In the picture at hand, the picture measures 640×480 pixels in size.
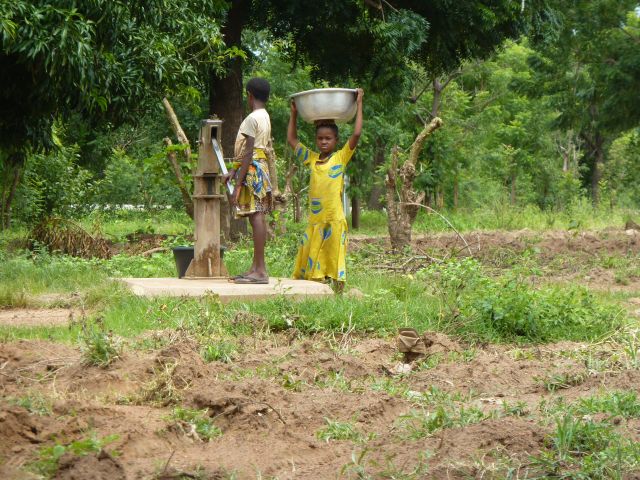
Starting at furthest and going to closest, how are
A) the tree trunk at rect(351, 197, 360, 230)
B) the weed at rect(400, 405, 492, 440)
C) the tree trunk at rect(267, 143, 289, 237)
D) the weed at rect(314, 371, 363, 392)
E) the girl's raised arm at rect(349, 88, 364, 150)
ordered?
the tree trunk at rect(351, 197, 360, 230) → the tree trunk at rect(267, 143, 289, 237) → the girl's raised arm at rect(349, 88, 364, 150) → the weed at rect(314, 371, 363, 392) → the weed at rect(400, 405, 492, 440)

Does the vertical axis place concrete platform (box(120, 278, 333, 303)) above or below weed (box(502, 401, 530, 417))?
above

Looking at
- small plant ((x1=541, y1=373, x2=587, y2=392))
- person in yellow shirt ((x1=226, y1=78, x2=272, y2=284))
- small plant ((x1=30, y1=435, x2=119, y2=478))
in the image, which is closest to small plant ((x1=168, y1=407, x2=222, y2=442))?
small plant ((x1=30, y1=435, x2=119, y2=478))

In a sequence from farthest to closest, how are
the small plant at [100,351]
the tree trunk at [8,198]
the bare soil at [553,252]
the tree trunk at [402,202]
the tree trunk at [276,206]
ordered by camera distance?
the tree trunk at [8,198]
the tree trunk at [276,206]
the tree trunk at [402,202]
the bare soil at [553,252]
the small plant at [100,351]

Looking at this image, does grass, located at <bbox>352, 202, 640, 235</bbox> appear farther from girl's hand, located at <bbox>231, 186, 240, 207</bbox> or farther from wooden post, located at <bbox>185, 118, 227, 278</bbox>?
girl's hand, located at <bbox>231, 186, 240, 207</bbox>

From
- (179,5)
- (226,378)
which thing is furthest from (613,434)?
(179,5)

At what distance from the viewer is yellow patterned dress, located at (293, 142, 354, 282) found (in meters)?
8.70

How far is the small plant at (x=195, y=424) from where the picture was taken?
4.42 m

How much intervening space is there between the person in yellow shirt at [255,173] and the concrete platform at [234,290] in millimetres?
308

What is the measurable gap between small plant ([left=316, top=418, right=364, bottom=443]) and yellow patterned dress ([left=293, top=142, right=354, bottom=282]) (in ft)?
13.7

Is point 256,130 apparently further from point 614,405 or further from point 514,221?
point 514,221

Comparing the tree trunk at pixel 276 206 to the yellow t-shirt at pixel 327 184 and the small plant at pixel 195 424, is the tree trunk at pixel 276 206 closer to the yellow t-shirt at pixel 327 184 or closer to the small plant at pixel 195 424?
the yellow t-shirt at pixel 327 184

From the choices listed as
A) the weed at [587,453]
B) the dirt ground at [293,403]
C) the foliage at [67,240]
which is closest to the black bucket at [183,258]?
the dirt ground at [293,403]

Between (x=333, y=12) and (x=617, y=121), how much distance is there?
31.5 ft

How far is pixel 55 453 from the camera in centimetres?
373
